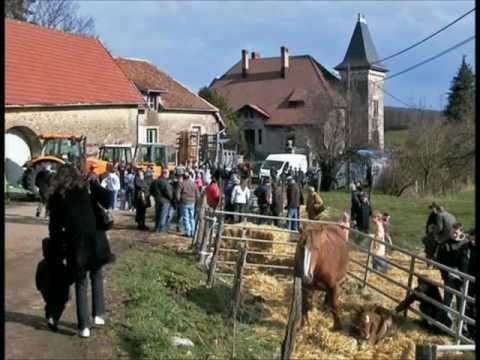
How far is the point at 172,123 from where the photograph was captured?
44250mm

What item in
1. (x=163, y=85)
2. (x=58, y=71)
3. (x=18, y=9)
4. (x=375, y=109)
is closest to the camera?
(x=58, y=71)

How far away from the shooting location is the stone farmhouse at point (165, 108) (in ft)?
138

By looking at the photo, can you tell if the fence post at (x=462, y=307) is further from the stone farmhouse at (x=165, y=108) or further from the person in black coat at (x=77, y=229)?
the stone farmhouse at (x=165, y=108)

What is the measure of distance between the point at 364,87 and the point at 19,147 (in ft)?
132

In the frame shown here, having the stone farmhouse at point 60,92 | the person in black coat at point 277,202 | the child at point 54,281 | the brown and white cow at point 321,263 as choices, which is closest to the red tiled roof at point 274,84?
the stone farmhouse at point 60,92

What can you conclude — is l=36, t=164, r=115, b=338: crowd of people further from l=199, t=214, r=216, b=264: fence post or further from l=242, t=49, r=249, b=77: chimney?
l=242, t=49, r=249, b=77: chimney

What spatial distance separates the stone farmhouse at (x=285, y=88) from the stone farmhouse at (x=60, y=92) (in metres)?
20.0

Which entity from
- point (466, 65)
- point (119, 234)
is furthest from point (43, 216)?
point (466, 65)

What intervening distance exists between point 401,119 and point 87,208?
6987cm

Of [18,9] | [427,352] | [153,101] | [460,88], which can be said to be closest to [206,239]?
[427,352]

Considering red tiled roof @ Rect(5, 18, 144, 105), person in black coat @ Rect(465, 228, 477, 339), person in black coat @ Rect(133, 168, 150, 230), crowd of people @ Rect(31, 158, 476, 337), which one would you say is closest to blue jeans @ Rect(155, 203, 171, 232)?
crowd of people @ Rect(31, 158, 476, 337)

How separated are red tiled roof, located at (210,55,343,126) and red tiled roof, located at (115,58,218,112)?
43.2 ft

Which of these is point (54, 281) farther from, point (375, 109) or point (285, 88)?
point (285, 88)

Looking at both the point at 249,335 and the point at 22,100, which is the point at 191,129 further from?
the point at 249,335
